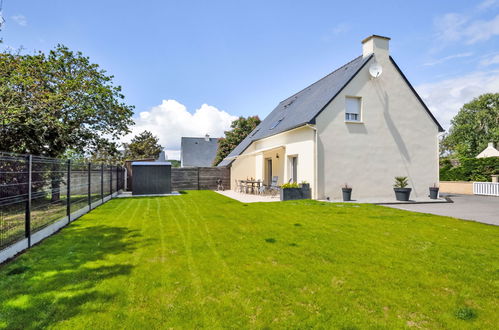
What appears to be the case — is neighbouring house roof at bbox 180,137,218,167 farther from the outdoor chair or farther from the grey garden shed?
the outdoor chair

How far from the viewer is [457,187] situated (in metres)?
23.0

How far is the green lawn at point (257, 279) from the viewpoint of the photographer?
3287mm

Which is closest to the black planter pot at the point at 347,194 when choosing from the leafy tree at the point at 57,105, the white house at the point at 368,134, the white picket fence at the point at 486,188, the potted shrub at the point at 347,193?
the potted shrub at the point at 347,193

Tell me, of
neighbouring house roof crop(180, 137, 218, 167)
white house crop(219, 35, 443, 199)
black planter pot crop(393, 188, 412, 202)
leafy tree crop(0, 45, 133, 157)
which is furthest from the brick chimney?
neighbouring house roof crop(180, 137, 218, 167)

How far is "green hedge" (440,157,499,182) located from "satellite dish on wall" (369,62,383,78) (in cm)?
1341

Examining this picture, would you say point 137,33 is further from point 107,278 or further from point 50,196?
point 107,278

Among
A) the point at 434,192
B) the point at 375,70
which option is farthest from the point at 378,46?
the point at 434,192

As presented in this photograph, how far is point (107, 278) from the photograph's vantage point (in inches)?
175

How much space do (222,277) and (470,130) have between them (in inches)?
2758

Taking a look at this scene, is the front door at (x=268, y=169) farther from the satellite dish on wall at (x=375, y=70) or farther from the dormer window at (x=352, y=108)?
the satellite dish on wall at (x=375, y=70)

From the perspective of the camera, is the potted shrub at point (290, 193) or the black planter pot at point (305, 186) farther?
the black planter pot at point (305, 186)

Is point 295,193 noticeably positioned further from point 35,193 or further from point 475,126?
point 475,126

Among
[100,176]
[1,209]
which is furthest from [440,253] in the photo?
[100,176]

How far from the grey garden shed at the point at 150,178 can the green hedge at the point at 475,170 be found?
A: 83.0 ft
